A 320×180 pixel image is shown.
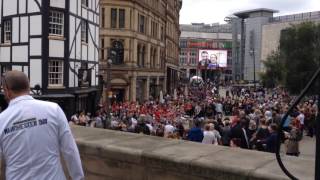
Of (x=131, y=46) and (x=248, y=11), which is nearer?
(x=131, y=46)

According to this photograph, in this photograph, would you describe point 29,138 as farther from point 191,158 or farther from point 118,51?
point 118,51

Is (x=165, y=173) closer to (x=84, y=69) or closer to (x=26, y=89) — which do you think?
(x=26, y=89)

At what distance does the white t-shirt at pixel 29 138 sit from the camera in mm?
3426

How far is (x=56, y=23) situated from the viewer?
30047 millimetres

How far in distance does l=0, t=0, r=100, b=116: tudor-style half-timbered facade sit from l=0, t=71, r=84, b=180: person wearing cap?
25.9 meters

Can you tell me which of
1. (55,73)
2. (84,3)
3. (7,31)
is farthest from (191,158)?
(84,3)

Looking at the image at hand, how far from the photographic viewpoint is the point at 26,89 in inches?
137

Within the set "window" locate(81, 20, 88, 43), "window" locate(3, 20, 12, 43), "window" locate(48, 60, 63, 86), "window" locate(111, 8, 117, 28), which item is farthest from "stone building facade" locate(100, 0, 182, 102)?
"window" locate(48, 60, 63, 86)

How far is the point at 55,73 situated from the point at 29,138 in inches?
1066

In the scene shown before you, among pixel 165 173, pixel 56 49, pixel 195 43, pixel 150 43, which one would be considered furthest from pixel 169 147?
pixel 195 43

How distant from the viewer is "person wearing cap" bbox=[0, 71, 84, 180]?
3426 millimetres

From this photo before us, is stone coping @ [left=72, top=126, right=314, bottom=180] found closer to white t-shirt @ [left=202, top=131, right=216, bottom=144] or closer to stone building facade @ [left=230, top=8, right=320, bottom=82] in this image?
white t-shirt @ [left=202, top=131, right=216, bottom=144]

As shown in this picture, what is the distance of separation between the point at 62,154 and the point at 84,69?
28962 millimetres

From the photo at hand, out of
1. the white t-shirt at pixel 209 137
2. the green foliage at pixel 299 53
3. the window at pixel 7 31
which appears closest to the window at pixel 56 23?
the window at pixel 7 31
